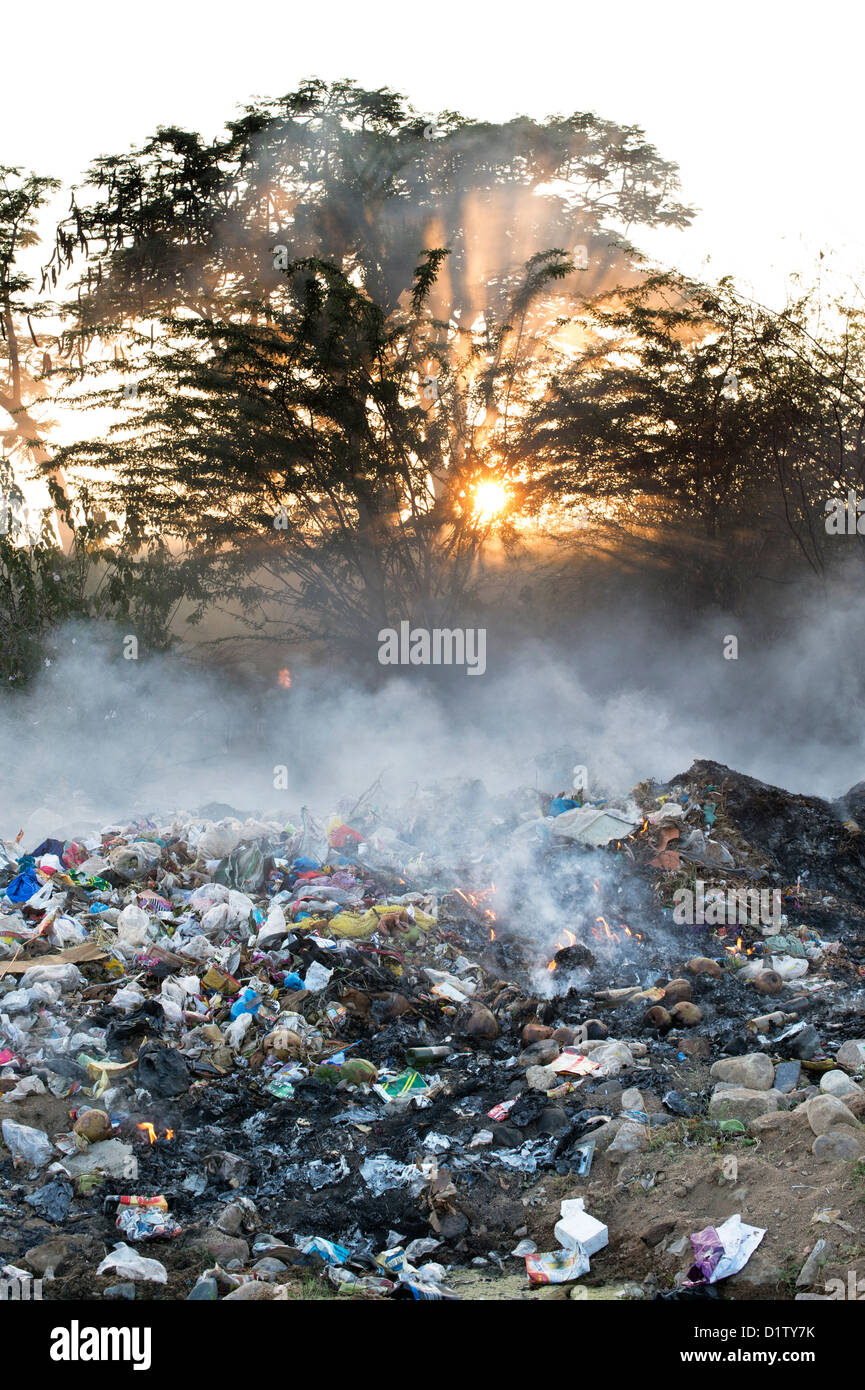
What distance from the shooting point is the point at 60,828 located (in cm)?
819

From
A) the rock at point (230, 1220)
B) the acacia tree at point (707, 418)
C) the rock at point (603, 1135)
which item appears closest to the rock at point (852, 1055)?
the rock at point (603, 1135)

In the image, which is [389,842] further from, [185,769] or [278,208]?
[278,208]

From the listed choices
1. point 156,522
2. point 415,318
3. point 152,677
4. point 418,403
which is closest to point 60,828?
point 152,677

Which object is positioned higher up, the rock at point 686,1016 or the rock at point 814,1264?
the rock at point 686,1016

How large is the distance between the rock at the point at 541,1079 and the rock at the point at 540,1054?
188mm

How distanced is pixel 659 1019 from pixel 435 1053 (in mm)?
1159

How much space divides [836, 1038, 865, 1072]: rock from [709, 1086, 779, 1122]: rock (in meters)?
0.47

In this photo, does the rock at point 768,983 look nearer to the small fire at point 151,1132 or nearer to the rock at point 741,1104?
the rock at point 741,1104

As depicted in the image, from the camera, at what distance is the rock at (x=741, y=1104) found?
4.03 metres

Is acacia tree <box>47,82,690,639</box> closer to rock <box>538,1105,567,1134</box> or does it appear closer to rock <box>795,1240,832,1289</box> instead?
rock <box>538,1105,567,1134</box>

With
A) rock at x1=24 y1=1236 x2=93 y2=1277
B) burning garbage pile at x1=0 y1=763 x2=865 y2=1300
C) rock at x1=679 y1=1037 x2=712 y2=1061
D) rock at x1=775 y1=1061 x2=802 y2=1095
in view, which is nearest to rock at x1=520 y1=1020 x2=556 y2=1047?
burning garbage pile at x1=0 y1=763 x2=865 y2=1300

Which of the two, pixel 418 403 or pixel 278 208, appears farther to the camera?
pixel 278 208
